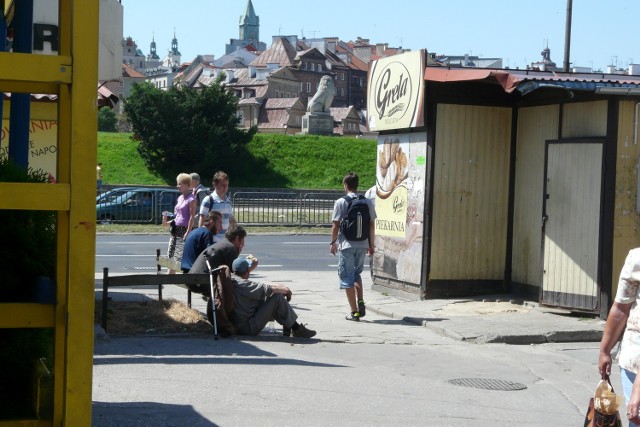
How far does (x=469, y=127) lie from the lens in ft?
44.7

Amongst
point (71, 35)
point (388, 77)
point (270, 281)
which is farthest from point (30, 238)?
point (270, 281)

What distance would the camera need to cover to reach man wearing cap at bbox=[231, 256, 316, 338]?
10.1 metres

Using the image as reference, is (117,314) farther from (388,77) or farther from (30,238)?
(30,238)

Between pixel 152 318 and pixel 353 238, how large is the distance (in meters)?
2.70

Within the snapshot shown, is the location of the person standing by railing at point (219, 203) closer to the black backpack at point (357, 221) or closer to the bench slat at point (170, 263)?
the bench slat at point (170, 263)

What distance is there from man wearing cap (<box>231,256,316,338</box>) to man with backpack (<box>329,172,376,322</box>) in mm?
1782

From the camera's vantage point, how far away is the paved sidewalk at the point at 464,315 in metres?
11.0

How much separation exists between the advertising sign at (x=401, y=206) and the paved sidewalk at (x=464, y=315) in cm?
51

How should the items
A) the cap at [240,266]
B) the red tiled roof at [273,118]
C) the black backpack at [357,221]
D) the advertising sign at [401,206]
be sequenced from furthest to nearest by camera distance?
the red tiled roof at [273,118], the advertising sign at [401,206], the black backpack at [357,221], the cap at [240,266]

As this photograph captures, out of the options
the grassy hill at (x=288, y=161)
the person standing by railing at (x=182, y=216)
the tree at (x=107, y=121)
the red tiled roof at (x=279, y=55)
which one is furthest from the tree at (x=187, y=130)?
the red tiled roof at (x=279, y=55)

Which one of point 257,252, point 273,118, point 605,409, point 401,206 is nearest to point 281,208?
point 257,252

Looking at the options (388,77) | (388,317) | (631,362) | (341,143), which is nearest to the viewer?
(631,362)

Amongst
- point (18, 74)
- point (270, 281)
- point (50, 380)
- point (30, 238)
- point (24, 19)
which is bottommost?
point (270, 281)

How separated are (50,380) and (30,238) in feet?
1.74
